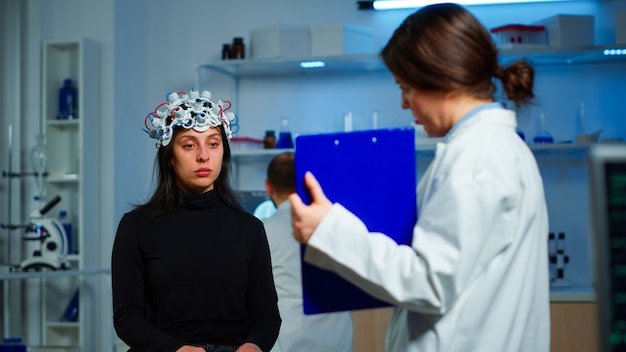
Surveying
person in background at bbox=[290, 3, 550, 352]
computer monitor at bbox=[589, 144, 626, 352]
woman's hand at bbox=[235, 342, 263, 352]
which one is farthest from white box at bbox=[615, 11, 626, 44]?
computer monitor at bbox=[589, 144, 626, 352]

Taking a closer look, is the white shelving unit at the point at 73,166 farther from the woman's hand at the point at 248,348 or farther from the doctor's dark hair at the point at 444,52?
the doctor's dark hair at the point at 444,52

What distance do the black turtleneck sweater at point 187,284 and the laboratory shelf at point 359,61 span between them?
2.71 metres

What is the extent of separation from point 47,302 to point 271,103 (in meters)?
1.76

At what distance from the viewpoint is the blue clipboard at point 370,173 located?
4.15ft

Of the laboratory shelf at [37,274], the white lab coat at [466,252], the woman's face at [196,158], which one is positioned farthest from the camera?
the laboratory shelf at [37,274]

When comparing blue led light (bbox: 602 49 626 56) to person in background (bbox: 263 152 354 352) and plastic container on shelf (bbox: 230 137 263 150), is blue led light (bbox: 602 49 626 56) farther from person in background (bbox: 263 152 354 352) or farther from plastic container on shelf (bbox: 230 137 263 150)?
person in background (bbox: 263 152 354 352)

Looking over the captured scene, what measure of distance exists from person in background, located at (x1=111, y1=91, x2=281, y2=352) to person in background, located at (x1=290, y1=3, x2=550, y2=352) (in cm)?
65

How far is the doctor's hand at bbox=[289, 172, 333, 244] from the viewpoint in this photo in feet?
3.99

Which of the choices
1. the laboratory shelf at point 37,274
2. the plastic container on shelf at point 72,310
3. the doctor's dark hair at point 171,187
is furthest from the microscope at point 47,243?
the doctor's dark hair at point 171,187

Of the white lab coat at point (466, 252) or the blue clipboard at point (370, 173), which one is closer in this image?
the white lab coat at point (466, 252)

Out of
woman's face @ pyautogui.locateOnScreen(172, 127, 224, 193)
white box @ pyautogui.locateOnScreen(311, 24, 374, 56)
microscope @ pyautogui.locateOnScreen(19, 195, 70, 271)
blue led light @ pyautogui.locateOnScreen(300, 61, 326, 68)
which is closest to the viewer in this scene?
woman's face @ pyautogui.locateOnScreen(172, 127, 224, 193)

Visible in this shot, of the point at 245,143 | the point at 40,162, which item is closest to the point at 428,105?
the point at 245,143

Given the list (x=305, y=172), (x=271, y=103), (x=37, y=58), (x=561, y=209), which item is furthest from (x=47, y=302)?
(x=305, y=172)

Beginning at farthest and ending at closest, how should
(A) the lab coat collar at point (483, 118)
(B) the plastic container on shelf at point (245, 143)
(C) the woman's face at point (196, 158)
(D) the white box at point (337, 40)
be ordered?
(B) the plastic container on shelf at point (245, 143), (D) the white box at point (337, 40), (C) the woman's face at point (196, 158), (A) the lab coat collar at point (483, 118)
